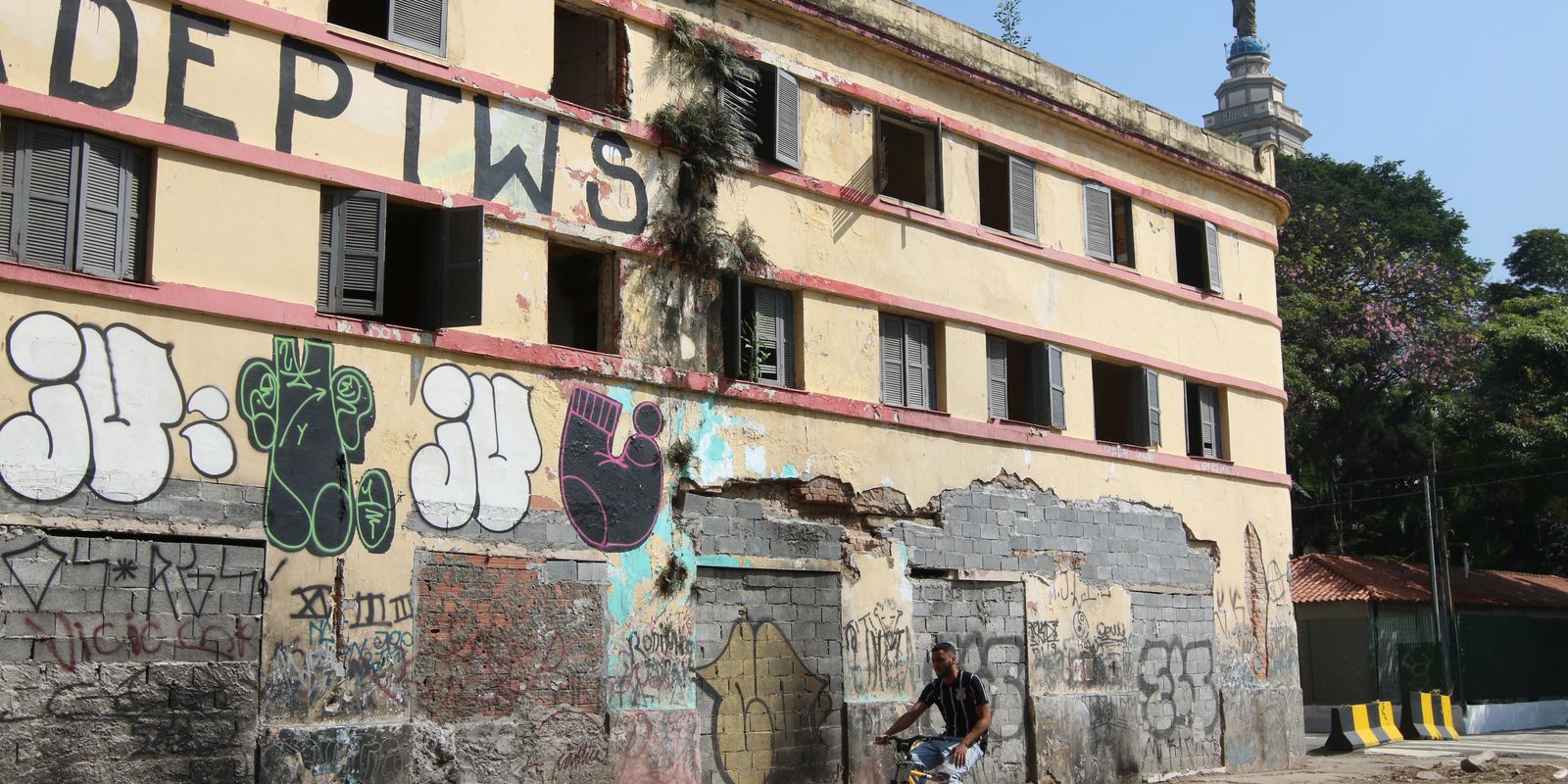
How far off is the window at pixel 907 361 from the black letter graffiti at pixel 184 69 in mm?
7504

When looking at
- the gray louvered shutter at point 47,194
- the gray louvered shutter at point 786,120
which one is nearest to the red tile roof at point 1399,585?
the gray louvered shutter at point 786,120

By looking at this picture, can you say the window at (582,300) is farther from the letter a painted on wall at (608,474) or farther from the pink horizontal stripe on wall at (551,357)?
the letter a painted on wall at (608,474)

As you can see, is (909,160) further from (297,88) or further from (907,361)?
(297,88)

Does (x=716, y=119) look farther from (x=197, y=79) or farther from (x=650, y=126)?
(x=197, y=79)

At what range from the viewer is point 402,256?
45.2 ft

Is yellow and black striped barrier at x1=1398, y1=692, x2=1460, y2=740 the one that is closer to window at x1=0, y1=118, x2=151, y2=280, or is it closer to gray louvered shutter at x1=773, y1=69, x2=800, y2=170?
gray louvered shutter at x1=773, y1=69, x2=800, y2=170

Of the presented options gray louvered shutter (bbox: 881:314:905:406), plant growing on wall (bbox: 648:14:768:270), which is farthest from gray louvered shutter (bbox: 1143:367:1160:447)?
plant growing on wall (bbox: 648:14:768:270)

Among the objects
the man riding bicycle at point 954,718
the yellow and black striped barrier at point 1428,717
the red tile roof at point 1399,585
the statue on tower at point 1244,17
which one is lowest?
the yellow and black striped barrier at point 1428,717

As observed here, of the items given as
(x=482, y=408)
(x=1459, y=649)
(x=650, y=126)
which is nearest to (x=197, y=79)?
(x=482, y=408)

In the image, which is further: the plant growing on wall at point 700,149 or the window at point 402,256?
the plant growing on wall at point 700,149

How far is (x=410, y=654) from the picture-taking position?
1212cm

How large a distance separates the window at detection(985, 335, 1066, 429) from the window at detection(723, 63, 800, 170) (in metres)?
3.70

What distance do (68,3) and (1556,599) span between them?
33.2 metres

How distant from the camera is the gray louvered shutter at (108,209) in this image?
10852 millimetres
